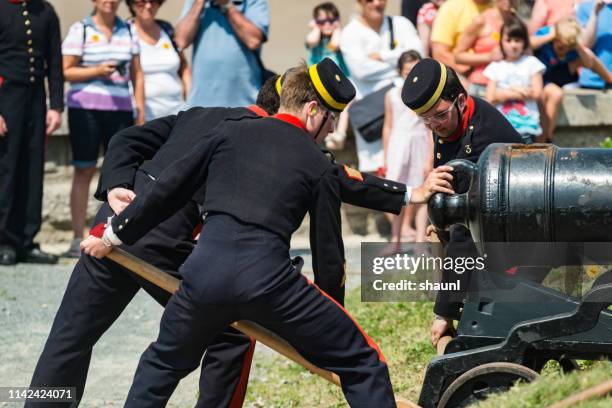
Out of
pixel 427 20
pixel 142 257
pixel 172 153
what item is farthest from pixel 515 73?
pixel 142 257

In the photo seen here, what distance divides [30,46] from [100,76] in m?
0.53

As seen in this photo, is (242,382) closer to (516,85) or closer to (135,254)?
(135,254)

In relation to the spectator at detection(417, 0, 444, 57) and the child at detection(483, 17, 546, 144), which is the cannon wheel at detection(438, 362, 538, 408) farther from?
the spectator at detection(417, 0, 444, 57)

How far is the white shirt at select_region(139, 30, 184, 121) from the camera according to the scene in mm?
9289

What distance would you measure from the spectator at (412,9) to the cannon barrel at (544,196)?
595 centimetres

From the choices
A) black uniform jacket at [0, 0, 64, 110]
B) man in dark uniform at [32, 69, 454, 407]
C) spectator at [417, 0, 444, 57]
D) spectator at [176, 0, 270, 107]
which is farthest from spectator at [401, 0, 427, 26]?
man in dark uniform at [32, 69, 454, 407]

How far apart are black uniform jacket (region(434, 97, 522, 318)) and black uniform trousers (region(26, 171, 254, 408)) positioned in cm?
92

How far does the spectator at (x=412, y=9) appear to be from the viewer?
10.6 m

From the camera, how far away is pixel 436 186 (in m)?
4.94

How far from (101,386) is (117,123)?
127 inches

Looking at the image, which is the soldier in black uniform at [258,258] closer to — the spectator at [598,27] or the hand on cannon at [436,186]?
the hand on cannon at [436,186]

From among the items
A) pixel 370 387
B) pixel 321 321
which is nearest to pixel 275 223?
pixel 321 321

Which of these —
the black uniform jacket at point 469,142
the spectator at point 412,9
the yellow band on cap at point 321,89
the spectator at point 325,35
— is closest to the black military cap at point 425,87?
the black uniform jacket at point 469,142

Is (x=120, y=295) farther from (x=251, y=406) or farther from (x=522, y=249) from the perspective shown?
(x=522, y=249)
